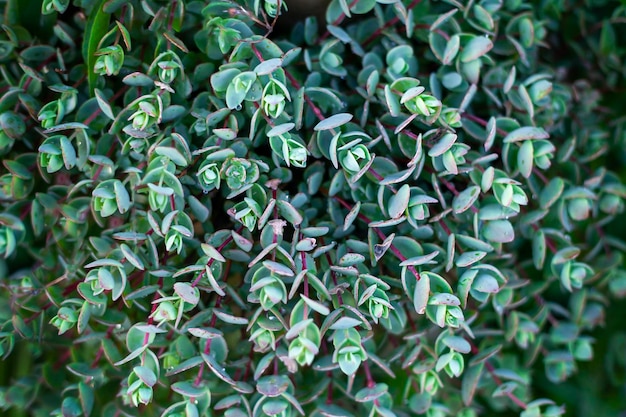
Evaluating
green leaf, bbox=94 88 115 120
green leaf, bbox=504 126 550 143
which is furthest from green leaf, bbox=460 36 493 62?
green leaf, bbox=94 88 115 120

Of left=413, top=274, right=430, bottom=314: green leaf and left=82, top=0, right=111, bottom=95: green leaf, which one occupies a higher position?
left=82, top=0, right=111, bottom=95: green leaf

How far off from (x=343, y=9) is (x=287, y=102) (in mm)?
147

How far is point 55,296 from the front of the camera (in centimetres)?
87

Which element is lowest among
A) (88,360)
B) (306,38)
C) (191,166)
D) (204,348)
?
(88,360)

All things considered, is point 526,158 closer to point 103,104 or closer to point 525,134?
point 525,134

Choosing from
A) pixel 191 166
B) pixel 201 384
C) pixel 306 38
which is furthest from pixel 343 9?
pixel 201 384

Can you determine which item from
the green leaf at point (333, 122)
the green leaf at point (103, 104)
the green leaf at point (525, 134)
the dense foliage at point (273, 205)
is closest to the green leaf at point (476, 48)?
the dense foliage at point (273, 205)

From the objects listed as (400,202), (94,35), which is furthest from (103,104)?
(400,202)

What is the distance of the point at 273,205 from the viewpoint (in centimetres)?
78

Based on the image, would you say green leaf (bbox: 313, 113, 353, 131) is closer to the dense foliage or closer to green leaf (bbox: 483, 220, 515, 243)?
the dense foliage

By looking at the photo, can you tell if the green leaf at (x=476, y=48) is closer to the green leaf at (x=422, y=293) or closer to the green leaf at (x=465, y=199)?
the green leaf at (x=465, y=199)

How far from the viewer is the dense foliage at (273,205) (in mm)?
791

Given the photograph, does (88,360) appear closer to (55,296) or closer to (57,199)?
(55,296)

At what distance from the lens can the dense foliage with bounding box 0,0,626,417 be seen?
79 cm
